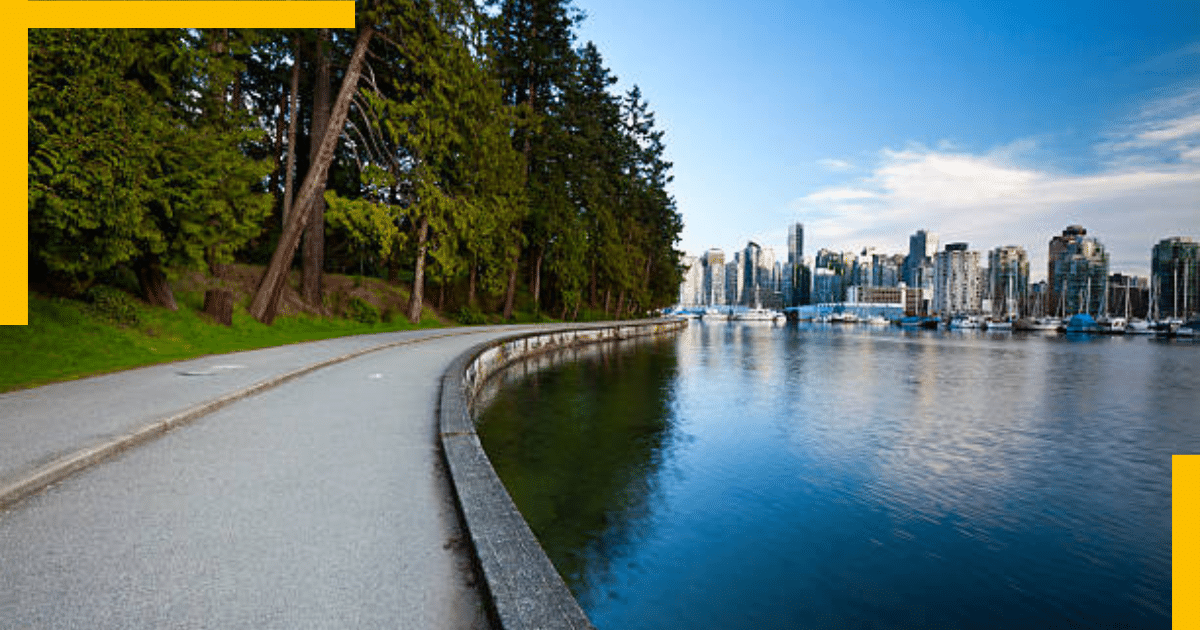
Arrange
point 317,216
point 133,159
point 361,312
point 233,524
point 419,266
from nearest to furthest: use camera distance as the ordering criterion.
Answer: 1. point 233,524
2. point 133,159
3. point 317,216
4. point 361,312
5. point 419,266

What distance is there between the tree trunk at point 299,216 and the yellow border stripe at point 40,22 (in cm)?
1899

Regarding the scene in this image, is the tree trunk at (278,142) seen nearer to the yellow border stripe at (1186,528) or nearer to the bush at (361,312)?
the bush at (361,312)

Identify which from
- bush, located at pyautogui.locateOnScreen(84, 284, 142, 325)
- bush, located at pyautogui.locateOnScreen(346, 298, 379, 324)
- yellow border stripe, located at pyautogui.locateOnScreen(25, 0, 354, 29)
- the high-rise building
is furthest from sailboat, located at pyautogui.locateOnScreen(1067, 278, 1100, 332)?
yellow border stripe, located at pyautogui.locateOnScreen(25, 0, 354, 29)

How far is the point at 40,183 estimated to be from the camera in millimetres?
11375

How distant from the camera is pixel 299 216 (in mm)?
21906

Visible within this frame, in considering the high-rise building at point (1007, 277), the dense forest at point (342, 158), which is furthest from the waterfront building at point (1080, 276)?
the dense forest at point (342, 158)

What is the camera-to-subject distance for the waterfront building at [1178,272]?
125 metres

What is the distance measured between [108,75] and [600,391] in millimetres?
14680

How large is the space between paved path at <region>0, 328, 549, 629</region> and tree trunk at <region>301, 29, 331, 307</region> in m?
17.7

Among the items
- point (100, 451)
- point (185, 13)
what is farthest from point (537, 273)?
point (185, 13)

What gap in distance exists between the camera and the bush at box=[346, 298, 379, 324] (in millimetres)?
28016

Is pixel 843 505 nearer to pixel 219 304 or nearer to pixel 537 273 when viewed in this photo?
pixel 219 304

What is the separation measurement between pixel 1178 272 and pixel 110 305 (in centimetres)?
17658

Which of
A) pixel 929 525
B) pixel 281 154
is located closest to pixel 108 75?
pixel 929 525
